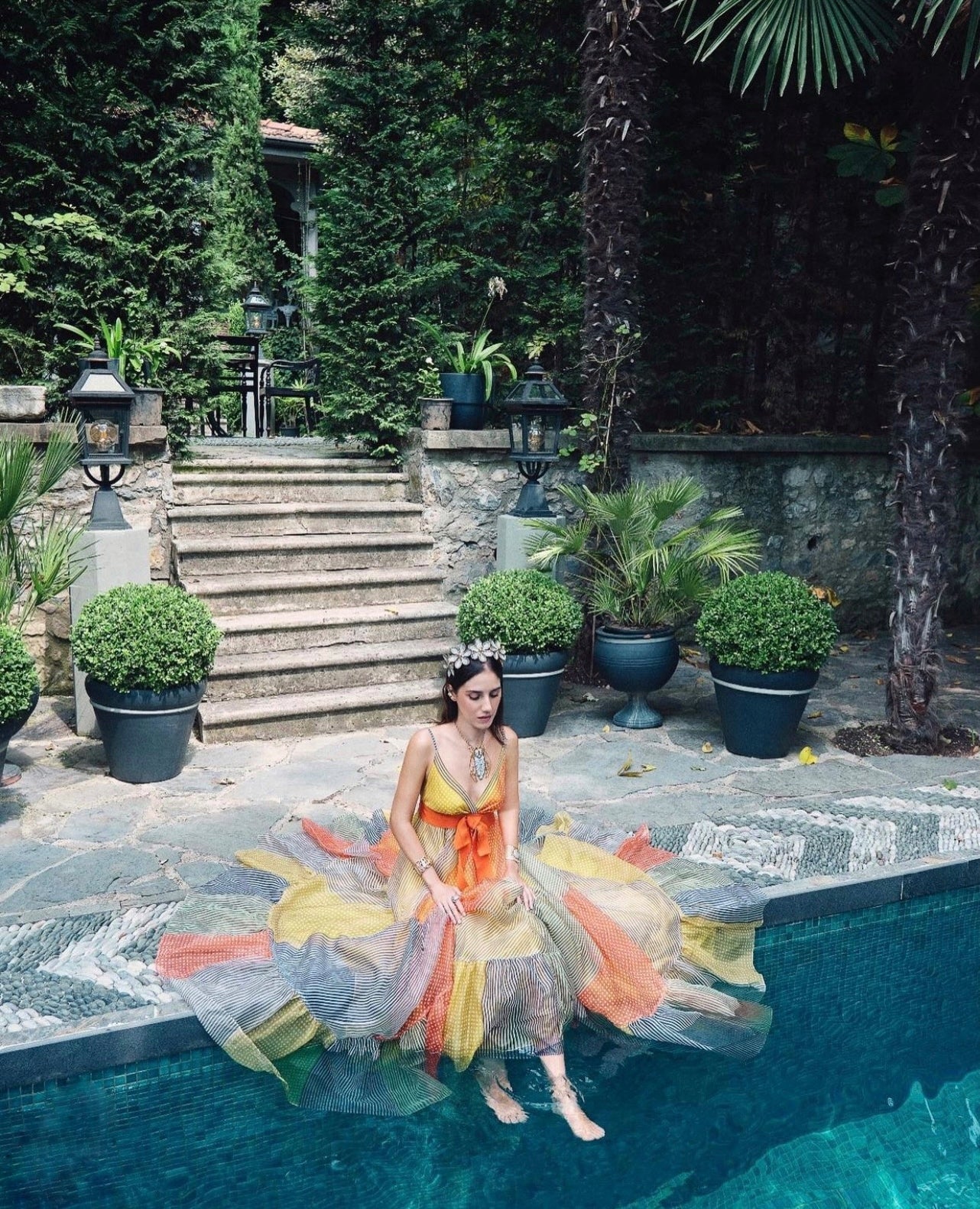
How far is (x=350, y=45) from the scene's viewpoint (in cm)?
775

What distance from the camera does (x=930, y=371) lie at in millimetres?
5242

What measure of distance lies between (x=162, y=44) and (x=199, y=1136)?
633 cm

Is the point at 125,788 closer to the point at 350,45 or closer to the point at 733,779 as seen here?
the point at 733,779

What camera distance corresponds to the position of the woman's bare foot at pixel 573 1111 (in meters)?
2.91

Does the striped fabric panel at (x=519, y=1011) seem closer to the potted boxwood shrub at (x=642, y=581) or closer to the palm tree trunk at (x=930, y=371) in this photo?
the potted boxwood shrub at (x=642, y=581)

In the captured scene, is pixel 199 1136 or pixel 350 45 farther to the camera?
pixel 350 45

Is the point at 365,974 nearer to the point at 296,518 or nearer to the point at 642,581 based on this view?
the point at 642,581

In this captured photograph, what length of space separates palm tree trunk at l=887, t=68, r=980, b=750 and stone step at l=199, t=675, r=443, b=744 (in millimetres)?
2655

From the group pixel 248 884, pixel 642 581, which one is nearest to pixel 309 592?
pixel 642 581

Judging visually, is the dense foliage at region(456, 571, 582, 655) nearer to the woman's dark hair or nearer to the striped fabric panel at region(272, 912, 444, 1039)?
the woman's dark hair

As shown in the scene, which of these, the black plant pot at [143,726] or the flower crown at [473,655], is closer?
the flower crown at [473,655]

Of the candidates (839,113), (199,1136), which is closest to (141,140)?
(839,113)

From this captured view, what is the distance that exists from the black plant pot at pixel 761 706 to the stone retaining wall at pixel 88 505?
11.6 feet

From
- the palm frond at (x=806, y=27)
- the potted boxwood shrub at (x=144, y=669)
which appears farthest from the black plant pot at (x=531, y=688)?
the palm frond at (x=806, y=27)
